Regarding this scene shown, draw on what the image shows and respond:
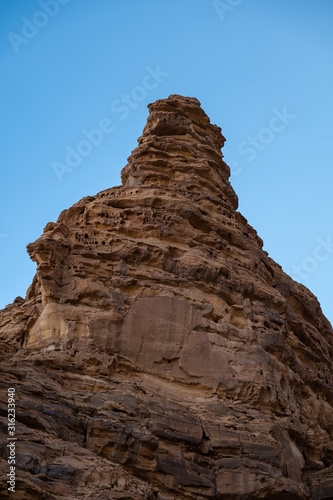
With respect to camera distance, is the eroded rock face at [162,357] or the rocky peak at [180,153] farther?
the rocky peak at [180,153]

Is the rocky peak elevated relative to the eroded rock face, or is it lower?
elevated

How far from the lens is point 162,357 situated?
35.6 m

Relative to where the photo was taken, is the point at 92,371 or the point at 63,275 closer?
the point at 92,371

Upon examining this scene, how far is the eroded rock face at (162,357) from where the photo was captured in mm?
28203

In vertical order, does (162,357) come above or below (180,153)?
below

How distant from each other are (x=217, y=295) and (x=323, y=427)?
435 inches

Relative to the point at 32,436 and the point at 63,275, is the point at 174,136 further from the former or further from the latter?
the point at 32,436

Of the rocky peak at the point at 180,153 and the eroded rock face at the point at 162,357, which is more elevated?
the rocky peak at the point at 180,153

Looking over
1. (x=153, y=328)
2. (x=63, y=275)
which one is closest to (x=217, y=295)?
(x=153, y=328)

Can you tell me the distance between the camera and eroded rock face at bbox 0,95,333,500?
92.5ft

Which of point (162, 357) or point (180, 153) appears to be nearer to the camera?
point (162, 357)

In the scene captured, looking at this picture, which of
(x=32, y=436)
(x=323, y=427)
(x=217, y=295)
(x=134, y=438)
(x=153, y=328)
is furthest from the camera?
(x=323, y=427)

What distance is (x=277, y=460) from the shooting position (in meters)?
32.9

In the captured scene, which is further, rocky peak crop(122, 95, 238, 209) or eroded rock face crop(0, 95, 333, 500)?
rocky peak crop(122, 95, 238, 209)
